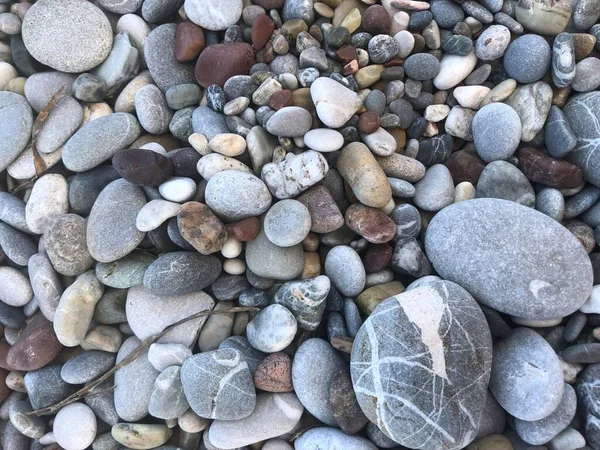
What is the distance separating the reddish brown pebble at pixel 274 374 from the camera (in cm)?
151

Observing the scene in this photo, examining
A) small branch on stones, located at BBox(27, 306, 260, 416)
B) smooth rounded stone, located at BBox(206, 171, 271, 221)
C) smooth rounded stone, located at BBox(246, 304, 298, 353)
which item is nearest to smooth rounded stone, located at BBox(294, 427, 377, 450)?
smooth rounded stone, located at BBox(246, 304, 298, 353)

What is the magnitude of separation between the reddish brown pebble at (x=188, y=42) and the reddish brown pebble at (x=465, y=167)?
1.16 m

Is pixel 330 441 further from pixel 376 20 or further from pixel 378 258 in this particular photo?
pixel 376 20

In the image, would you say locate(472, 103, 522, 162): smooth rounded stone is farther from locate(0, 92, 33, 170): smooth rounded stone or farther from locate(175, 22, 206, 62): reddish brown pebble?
locate(0, 92, 33, 170): smooth rounded stone

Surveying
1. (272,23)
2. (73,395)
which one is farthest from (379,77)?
(73,395)

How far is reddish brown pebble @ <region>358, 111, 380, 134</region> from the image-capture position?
1.69m

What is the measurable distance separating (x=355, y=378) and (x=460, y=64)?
1.32 meters

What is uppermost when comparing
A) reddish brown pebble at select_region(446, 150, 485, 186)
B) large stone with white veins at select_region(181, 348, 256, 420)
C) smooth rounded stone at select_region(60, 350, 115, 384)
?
reddish brown pebble at select_region(446, 150, 485, 186)

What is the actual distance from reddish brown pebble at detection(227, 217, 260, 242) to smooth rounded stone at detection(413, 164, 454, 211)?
2.12ft

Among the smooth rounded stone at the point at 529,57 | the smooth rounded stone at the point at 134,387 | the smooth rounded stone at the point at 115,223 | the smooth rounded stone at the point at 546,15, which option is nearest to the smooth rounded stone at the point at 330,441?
the smooth rounded stone at the point at 134,387

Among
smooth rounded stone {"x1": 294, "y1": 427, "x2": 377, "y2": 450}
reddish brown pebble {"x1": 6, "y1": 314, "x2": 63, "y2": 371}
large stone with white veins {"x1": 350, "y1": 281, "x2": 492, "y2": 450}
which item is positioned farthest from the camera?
reddish brown pebble {"x1": 6, "y1": 314, "x2": 63, "y2": 371}

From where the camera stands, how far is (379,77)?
5.99ft

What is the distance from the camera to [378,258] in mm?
1633

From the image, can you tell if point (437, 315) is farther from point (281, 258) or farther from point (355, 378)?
point (281, 258)
